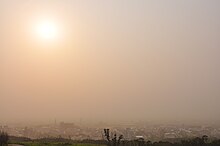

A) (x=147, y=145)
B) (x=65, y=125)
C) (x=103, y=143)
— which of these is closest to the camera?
(x=147, y=145)

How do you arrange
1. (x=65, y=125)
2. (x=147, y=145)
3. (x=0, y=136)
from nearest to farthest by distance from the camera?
1. (x=0, y=136)
2. (x=147, y=145)
3. (x=65, y=125)

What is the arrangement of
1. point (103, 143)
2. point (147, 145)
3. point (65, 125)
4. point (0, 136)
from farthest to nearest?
point (65, 125) → point (103, 143) → point (147, 145) → point (0, 136)

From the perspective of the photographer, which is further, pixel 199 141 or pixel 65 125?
pixel 65 125

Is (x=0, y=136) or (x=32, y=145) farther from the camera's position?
(x=32, y=145)

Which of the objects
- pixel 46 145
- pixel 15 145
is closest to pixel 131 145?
pixel 46 145

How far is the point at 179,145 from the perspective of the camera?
36.9 meters

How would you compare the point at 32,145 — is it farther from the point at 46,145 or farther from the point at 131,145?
the point at 131,145

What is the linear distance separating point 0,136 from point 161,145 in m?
15.2

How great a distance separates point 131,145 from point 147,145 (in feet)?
4.95

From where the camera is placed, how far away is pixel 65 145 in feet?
121

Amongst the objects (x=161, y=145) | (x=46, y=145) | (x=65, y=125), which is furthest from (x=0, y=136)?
(x=65, y=125)

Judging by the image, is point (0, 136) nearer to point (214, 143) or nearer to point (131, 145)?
point (131, 145)

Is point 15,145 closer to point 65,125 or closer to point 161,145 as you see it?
point 161,145

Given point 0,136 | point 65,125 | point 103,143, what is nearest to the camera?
point 0,136
